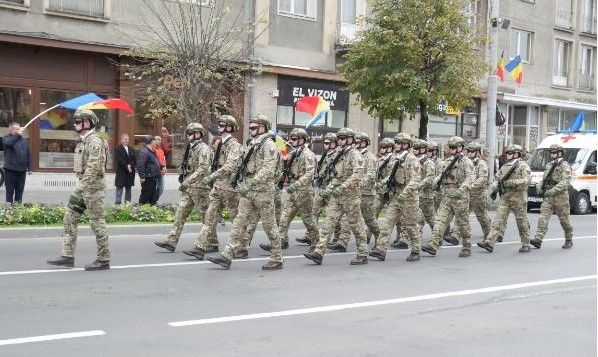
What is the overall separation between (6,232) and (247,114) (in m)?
13.2

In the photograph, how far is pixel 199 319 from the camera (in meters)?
7.47

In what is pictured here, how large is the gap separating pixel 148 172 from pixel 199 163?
532 centimetres

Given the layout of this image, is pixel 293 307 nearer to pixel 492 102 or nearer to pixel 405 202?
pixel 405 202

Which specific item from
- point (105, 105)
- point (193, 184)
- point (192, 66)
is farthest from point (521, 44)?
point (193, 184)

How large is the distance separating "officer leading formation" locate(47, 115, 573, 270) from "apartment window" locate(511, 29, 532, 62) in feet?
73.3

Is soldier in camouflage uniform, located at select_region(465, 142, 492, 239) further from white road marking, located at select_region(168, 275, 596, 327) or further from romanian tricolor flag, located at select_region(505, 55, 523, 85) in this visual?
romanian tricolor flag, located at select_region(505, 55, 523, 85)

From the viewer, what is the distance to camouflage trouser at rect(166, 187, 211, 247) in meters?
11.9

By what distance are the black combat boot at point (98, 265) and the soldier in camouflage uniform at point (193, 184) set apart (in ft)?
5.79

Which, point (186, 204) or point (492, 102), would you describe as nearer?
point (186, 204)

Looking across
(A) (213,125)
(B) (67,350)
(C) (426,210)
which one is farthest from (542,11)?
(B) (67,350)

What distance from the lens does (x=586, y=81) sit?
39.7 metres

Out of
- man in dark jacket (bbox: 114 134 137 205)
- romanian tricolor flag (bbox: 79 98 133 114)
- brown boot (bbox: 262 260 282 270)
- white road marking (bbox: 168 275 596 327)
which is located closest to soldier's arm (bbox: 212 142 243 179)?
brown boot (bbox: 262 260 282 270)

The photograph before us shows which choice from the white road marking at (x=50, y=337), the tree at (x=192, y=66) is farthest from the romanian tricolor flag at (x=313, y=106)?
the white road marking at (x=50, y=337)

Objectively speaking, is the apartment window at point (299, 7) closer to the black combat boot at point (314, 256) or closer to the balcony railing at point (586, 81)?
the black combat boot at point (314, 256)
